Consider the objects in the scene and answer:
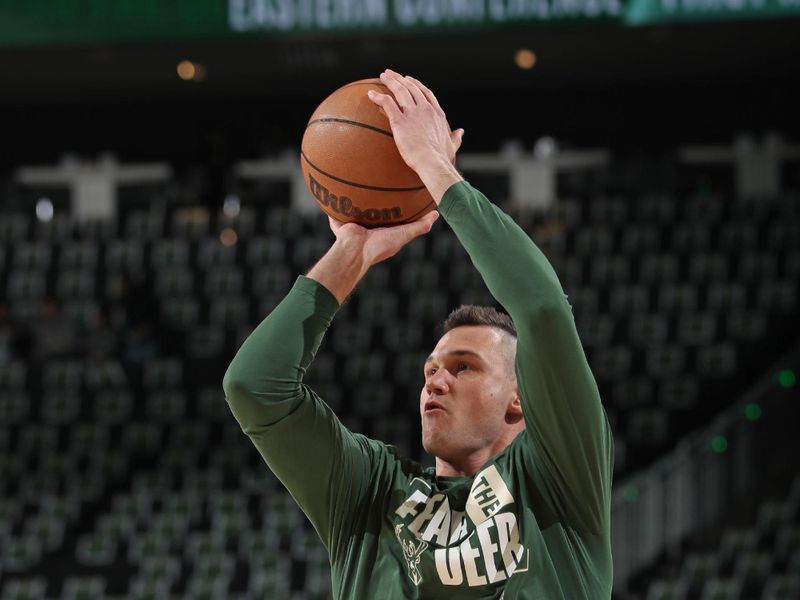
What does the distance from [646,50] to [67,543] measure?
25.2ft

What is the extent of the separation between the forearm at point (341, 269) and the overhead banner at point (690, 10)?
9.70 meters

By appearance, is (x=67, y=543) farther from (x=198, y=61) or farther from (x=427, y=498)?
(x=427, y=498)

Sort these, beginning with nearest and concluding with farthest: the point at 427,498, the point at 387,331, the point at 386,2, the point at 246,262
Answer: the point at 427,498 → the point at 386,2 → the point at 387,331 → the point at 246,262

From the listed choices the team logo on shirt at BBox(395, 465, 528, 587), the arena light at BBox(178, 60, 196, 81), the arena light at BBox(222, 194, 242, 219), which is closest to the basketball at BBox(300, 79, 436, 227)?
the team logo on shirt at BBox(395, 465, 528, 587)

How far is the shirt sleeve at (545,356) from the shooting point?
2.49 meters

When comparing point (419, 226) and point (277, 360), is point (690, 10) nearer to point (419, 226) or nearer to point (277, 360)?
point (419, 226)

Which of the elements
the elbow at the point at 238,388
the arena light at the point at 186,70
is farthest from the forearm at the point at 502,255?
the arena light at the point at 186,70

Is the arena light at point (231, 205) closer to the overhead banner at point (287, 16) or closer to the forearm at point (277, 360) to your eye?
the overhead banner at point (287, 16)

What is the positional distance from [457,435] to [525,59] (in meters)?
12.8

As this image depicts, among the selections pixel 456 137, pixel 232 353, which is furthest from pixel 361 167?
pixel 232 353

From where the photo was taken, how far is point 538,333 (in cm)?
249

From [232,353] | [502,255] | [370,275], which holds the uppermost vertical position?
[370,275]

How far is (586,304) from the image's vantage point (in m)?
13.2

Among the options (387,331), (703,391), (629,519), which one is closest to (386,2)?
(387,331)
